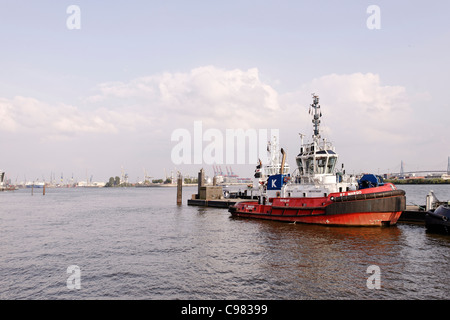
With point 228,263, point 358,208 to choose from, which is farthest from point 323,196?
point 228,263

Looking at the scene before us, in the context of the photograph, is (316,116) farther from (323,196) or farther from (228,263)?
(228,263)

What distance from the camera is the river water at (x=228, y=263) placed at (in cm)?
1362

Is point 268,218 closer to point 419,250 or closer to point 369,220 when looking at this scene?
point 369,220

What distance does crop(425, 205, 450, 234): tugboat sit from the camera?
25.5m

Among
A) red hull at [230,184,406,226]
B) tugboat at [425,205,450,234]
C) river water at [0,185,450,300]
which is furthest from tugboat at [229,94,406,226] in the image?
tugboat at [425,205,450,234]

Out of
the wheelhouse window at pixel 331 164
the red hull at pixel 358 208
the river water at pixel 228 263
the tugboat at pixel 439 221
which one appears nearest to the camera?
the river water at pixel 228 263

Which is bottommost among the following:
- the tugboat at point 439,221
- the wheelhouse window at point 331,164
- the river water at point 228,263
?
the river water at point 228,263

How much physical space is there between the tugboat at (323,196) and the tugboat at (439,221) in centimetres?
274

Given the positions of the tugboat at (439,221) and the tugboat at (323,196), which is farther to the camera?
the tugboat at (323,196)

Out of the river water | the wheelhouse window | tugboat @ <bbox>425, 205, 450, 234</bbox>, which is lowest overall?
the river water

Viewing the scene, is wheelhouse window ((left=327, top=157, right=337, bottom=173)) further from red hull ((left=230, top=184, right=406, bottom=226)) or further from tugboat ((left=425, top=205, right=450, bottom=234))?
tugboat ((left=425, top=205, right=450, bottom=234))

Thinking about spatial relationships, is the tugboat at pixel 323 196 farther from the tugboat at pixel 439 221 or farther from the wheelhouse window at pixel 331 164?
the tugboat at pixel 439 221

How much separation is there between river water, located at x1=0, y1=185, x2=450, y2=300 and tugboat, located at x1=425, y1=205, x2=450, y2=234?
97 centimetres

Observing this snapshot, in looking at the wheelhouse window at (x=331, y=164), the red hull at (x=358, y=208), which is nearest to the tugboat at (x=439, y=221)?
the red hull at (x=358, y=208)
